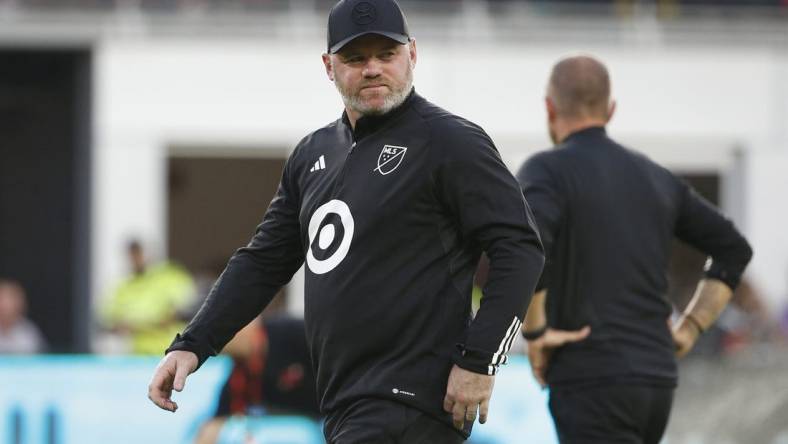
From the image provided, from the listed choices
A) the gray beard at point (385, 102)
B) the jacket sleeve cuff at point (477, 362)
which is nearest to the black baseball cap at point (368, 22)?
the gray beard at point (385, 102)

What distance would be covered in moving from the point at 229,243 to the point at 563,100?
1502cm

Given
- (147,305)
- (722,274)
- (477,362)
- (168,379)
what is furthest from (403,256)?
(147,305)

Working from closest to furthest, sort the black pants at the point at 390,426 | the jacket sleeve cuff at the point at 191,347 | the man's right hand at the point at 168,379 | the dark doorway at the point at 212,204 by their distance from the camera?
the black pants at the point at 390,426
the man's right hand at the point at 168,379
the jacket sleeve cuff at the point at 191,347
the dark doorway at the point at 212,204

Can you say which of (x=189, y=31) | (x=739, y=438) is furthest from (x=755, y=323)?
(x=189, y=31)

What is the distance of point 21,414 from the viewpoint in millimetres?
9406

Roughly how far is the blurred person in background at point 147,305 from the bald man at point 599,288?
739cm

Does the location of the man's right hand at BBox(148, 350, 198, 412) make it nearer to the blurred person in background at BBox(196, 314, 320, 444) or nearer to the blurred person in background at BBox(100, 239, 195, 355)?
the blurred person in background at BBox(196, 314, 320, 444)

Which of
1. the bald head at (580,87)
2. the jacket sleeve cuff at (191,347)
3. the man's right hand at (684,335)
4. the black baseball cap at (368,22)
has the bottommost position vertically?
the man's right hand at (684,335)

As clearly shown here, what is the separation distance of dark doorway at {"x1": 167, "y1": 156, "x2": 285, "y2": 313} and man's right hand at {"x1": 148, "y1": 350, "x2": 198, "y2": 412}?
12.6 metres

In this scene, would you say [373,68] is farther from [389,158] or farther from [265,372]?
[265,372]

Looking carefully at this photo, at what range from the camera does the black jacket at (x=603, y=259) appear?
5.05 m

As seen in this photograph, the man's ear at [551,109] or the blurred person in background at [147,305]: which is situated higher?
the man's ear at [551,109]

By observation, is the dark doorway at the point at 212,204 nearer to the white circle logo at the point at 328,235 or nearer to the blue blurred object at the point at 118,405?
the blue blurred object at the point at 118,405

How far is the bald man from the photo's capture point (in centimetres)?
504
